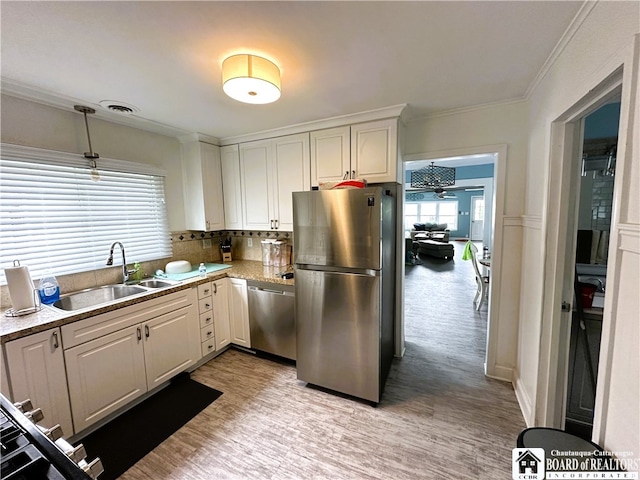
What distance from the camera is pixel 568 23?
1248 millimetres

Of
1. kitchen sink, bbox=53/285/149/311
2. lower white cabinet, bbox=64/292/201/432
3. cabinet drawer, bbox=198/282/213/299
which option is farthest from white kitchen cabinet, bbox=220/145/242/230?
kitchen sink, bbox=53/285/149/311

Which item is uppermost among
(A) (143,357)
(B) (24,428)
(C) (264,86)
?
(C) (264,86)

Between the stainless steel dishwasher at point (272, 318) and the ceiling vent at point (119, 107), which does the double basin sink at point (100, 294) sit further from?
the ceiling vent at point (119, 107)

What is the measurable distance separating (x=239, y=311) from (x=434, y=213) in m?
11.3

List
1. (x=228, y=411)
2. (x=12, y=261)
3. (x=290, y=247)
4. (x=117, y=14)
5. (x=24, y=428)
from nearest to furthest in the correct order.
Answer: (x=24, y=428)
(x=117, y=14)
(x=12, y=261)
(x=228, y=411)
(x=290, y=247)

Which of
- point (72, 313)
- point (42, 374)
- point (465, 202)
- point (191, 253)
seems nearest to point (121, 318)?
point (72, 313)

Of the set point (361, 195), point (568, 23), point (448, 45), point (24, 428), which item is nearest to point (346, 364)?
point (361, 195)

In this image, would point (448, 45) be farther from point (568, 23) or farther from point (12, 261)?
point (12, 261)

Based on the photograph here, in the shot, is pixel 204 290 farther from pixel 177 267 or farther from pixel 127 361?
pixel 127 361

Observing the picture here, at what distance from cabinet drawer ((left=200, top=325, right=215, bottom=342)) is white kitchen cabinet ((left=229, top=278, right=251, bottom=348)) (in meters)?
0.22

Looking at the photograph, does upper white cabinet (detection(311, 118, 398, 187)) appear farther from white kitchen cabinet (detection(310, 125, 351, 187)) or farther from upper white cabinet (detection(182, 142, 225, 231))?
upper white cabinet (detection(182, 142, 225, 231))

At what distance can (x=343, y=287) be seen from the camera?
2.07m

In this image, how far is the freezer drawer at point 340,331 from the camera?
2023 millimetres

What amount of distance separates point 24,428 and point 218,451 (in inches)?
49.9
